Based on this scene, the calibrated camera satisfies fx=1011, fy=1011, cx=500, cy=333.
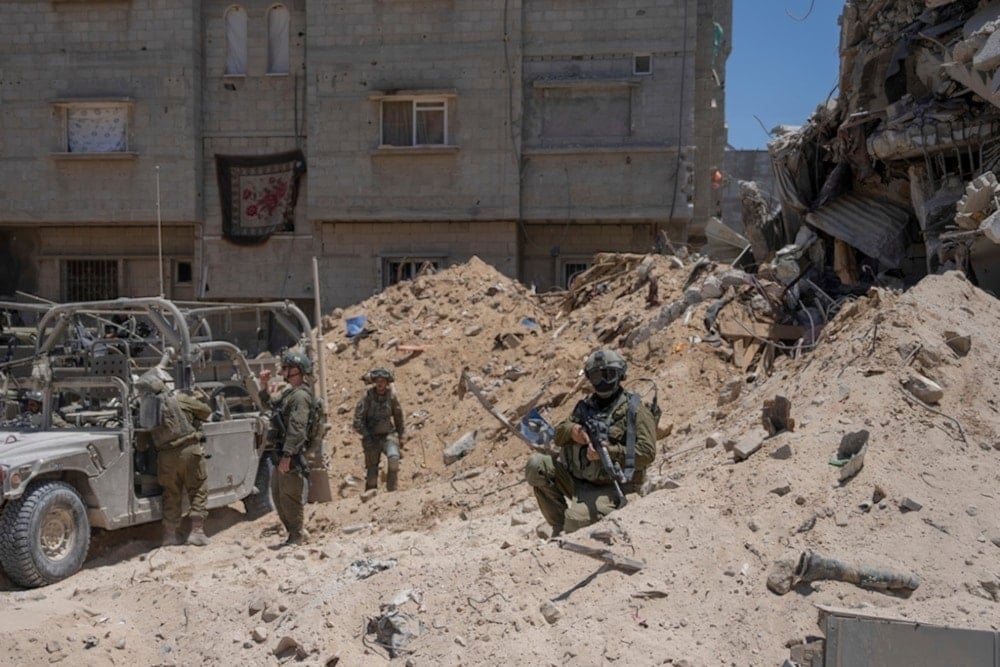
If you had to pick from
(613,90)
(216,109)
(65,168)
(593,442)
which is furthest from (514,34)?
(593,442)

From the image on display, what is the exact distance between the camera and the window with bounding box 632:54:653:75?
739 inches

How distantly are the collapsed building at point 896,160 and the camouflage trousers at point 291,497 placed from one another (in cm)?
551

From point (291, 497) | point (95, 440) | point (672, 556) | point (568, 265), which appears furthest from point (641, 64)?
point (672, 556)

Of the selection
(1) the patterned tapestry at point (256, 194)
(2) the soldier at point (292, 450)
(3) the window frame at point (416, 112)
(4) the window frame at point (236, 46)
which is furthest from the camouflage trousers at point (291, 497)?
(4) the window frame at point (236, 46)

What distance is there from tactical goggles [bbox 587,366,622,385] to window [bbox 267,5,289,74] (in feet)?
52.1

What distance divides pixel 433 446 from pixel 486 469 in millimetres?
1475

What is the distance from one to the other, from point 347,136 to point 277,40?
2.60 metres

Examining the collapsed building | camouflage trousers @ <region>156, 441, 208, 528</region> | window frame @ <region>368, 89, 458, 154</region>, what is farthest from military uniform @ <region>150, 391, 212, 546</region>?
window frame @ <region>368, 89, 458, 154</region>

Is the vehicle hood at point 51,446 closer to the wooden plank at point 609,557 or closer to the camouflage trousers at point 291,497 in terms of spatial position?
the camouflage trousers at point 291,497

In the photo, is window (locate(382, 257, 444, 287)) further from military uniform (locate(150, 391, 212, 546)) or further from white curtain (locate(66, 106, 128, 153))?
military uniform (locate(150, 391, 212, 546))

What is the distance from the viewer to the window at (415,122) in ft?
63.1

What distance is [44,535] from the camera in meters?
6.88

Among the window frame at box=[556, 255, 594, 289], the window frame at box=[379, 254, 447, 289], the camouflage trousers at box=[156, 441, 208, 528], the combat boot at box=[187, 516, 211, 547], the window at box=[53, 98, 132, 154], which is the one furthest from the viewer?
the window at box=[53, 98, 132, 154]

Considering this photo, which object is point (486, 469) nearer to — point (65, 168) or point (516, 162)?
point (516, 162)
